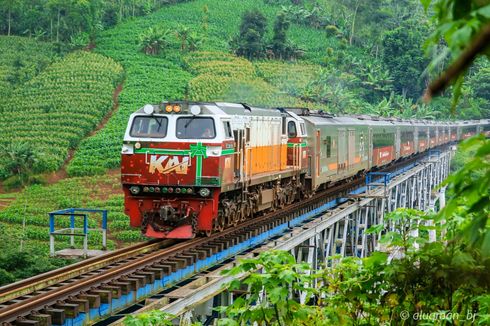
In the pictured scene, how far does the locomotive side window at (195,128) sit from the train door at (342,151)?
11.5 m

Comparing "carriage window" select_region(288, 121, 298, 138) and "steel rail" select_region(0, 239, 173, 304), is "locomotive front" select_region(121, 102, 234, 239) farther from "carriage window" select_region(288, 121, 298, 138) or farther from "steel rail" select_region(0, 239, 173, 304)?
"carriage window" select_region(288, 121, 298, 138)

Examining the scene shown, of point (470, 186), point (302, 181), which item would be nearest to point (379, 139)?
point (302, 181)

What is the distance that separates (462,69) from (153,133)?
12819 mm

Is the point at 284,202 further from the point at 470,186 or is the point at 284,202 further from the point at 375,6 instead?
the point at 375,6

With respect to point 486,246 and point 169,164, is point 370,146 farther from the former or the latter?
point 486,246

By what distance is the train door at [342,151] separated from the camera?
2541 centimetres

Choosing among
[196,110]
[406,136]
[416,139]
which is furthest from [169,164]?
[416,139]

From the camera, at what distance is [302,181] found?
22.0 metres

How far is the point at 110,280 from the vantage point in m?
10.3

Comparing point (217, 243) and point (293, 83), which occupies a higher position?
point (293, 83)

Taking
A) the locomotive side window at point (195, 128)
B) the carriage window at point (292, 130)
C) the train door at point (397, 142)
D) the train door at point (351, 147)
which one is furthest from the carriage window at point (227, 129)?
the train door at point (397, 142)

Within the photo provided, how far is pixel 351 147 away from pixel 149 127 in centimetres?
1407

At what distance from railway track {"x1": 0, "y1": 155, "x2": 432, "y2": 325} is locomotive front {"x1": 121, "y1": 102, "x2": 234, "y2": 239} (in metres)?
0.47

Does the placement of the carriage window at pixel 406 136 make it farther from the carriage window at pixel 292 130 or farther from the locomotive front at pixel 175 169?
the locomotive front at pixel 175 169
